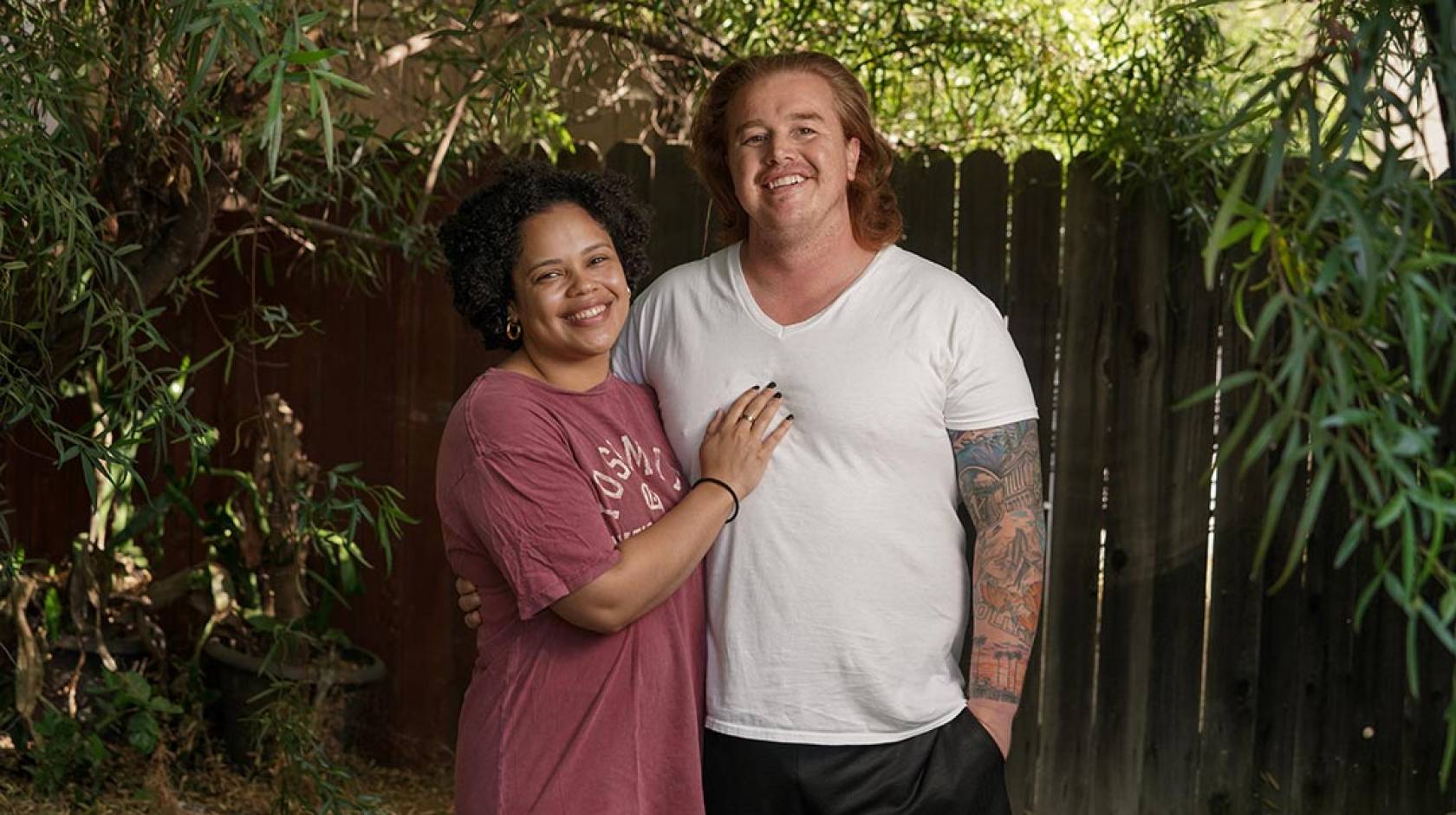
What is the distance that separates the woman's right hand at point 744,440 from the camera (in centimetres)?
209

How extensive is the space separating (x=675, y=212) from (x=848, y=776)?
6.45 ft

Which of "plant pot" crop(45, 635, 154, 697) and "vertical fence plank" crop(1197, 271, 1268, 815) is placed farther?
"plant pot" crop(45, 635, 154, 697)

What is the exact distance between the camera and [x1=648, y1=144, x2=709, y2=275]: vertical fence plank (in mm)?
3787

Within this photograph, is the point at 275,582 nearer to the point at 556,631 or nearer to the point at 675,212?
the point at 675,212

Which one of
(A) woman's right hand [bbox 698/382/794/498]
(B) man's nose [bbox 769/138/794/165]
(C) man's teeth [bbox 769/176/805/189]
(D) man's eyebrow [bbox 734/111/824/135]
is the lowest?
(A) woman's right hand [bbox 698/382/794/498]

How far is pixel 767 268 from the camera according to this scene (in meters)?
2.25

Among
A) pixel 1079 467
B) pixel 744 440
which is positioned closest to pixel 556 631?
pixel 744 440

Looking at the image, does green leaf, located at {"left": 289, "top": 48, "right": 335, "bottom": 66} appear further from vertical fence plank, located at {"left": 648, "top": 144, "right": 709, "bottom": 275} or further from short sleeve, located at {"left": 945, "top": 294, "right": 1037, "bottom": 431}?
vertical fence plank, located at {"left": 648, "top": 144, "right": 709, "bottom": 275}

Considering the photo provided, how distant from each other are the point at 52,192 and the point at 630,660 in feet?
3.82

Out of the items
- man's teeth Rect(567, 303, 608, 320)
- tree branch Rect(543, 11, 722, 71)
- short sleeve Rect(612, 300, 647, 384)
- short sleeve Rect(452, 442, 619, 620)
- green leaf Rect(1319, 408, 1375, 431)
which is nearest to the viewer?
green leaf Rect(1319, 408, 1375, 431)

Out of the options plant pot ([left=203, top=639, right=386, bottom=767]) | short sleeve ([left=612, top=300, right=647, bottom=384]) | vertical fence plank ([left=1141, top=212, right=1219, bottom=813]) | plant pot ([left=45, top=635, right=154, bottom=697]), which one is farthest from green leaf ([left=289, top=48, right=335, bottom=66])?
plant pot ([left=45, top=635, right=154, bottom=697])

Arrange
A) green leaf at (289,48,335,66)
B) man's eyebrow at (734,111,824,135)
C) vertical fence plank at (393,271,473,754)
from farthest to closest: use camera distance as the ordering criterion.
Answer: vertical fence plank at (393,271,473,754) < man's eyebrow at (734,111,824,135) < green leaf at (289,48,335,66)

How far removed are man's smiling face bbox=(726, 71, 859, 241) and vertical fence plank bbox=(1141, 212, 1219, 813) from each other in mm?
1573

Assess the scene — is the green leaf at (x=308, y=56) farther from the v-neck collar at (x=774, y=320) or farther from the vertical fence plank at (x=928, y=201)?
the vertical fence plank at (x=928, y=201)
